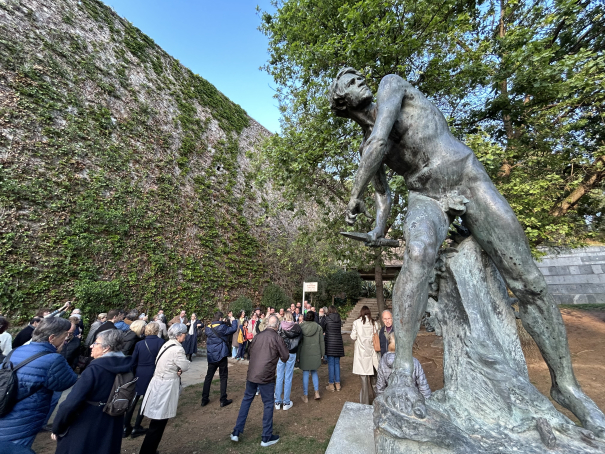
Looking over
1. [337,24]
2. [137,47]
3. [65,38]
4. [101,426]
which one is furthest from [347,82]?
[137,47]

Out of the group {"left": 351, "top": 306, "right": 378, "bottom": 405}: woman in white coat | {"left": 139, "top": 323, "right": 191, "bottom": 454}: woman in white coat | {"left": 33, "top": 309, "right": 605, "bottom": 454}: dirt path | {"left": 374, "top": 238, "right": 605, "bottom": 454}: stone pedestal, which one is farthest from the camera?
{"left": 351, "top": 306, "right": 378, "bottom": 405}: woman in white coat

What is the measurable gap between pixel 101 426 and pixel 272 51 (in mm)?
10588

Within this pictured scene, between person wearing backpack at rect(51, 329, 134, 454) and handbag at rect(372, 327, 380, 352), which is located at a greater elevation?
handbag at rect(372, 327, 380, 352)

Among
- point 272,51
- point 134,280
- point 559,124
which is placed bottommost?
point 134,280

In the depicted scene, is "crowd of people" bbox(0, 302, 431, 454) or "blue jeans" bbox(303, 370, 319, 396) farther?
"blue jeans" bbox(303, 370, 319, 396)

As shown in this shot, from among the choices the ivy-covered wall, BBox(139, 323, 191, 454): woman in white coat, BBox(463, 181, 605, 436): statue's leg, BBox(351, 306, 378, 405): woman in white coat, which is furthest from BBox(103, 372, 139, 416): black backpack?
the ivy-covered wall

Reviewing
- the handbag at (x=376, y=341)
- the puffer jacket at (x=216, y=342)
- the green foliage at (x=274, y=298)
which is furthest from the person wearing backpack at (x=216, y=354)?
the green foliage at (x=274, y=298)

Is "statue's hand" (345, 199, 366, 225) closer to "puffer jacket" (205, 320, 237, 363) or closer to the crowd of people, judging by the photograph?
the crowd of people

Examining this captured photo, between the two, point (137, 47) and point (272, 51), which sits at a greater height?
point (137, 47)

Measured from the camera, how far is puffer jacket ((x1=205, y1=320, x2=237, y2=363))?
19.5 ft

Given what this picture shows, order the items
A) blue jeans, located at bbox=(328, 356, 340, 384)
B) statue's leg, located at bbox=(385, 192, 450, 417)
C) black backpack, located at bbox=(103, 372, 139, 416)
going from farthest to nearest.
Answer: blue jeans, located at bbox=(328, 356, 340, 384) → black backpack, located at bbox=(103, 372, 139, 416) → statue's leg, located at bbox=(385, 192, 450, 417)

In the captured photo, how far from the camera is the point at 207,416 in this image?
5.51m

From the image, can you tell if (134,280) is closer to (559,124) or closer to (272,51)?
(272,51)

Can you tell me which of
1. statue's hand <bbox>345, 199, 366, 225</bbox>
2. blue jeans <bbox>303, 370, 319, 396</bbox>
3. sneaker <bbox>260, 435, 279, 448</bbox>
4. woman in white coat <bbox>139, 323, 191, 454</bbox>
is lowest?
sneaker <bbox>260, 435, 279, 448</bbox>
